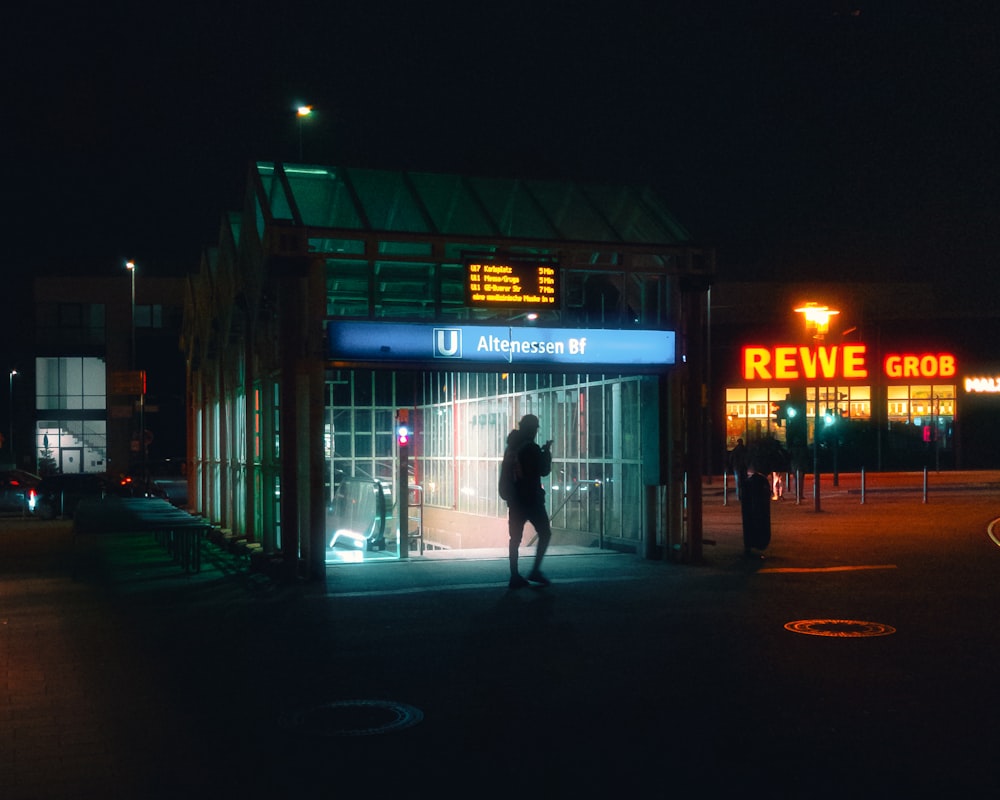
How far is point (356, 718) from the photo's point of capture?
6.97m

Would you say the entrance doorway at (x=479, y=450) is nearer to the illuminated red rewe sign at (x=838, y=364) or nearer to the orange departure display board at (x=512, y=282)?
the orange departure display board at (x=512, y=282)

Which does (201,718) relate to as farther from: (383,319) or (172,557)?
(172,557)

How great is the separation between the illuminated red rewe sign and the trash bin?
28.7 metres

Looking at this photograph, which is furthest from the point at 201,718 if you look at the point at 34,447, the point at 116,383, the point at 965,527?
the point at 34,447

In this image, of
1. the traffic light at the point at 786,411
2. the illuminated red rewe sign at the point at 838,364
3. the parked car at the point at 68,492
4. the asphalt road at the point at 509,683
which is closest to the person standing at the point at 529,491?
the asphalt road at the point at 509,683

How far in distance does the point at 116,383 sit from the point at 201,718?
1123 inches

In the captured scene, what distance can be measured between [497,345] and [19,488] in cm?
2584

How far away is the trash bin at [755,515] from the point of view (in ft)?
50.6

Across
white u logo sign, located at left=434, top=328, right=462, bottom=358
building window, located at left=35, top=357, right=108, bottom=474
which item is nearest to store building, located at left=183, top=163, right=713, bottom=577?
white u logo sign, located at left=434, top=328, right=462, bottom=358

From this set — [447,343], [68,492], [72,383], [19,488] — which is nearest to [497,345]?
[447,343]

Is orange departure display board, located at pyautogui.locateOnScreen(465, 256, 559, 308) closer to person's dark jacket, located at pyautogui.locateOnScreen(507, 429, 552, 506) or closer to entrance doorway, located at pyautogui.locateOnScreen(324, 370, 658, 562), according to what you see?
entrance doorway, located at pyautogui.locateOnScreen(324, 370, 658, 562)

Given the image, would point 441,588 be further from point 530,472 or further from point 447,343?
point 447,343

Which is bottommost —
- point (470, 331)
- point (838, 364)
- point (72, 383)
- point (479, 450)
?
point (479, 450)

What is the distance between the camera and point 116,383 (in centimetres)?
3391
